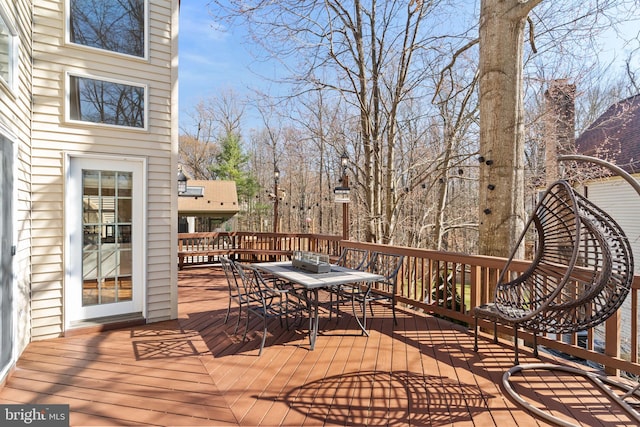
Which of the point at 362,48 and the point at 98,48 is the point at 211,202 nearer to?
the point at 362,48

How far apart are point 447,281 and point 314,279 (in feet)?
6.58

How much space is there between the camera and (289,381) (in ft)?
8.58

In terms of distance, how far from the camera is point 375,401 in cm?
231

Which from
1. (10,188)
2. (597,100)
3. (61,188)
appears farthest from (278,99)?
(597,100)

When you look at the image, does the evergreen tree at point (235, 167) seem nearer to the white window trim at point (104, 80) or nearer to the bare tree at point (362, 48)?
the bare tree at point (362, 48)

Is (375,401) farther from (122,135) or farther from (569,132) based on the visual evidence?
(569,132)

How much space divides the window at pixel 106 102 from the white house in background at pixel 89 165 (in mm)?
11

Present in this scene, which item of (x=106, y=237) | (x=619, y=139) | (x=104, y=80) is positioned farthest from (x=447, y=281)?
(x=619, y=139)

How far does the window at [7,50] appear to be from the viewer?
270 cm

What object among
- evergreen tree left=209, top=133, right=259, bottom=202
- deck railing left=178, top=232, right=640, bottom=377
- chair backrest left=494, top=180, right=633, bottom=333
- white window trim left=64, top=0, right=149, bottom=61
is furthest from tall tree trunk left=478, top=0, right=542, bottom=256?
evergreen tree left=209, top=133, right=259, bottom=202

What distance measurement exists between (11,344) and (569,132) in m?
11.8

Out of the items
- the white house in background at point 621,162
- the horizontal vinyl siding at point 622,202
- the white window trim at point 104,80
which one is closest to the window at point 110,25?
the white window trim at point 104,80

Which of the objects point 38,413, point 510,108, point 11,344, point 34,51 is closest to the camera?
point 38,413

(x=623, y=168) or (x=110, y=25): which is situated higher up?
(x=110, y=25)
